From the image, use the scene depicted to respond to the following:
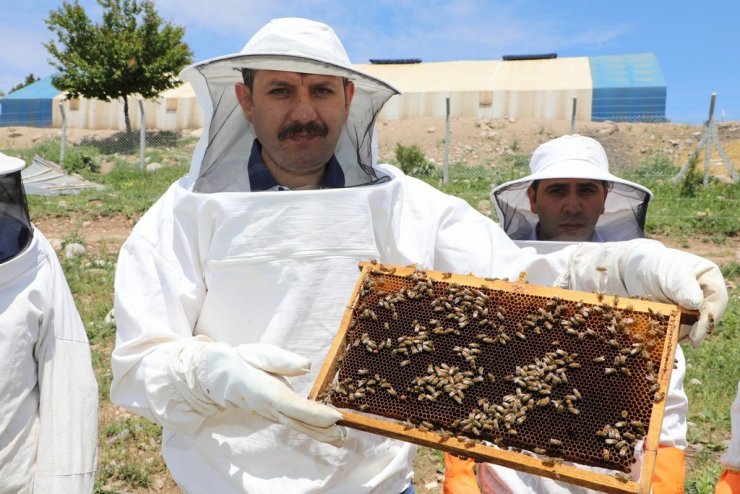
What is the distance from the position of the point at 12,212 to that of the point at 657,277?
2.79 meters

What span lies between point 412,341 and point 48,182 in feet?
52.2

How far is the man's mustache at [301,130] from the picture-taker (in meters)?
2.58

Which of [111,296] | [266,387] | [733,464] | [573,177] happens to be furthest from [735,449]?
[111,296]

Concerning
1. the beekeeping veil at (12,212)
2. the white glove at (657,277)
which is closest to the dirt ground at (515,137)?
Answer: the white glove at (657,277)

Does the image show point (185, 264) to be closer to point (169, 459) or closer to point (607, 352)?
point (169, 459)

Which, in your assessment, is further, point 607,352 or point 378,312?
point 378,312

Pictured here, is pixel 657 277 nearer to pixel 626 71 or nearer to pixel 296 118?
pixel 296 118

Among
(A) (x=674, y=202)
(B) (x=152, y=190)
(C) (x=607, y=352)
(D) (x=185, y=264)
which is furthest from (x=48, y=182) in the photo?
(C) (x=607, y=352)

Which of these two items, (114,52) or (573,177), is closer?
(573,177)

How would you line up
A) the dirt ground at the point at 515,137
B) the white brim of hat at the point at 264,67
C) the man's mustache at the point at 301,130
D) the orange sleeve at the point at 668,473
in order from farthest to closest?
the dirt ground at the point at 515,137 < the orange sleeve at the point at 668,473 < the man's mustache at the point at 301,130 < the white brim of hat at the point at 264,67

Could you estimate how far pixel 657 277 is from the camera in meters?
2.33

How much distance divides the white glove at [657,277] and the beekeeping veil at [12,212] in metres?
2.46

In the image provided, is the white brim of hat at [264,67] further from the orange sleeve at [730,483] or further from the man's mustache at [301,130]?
the orange sleeve at [730,483]

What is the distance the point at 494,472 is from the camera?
3125mm
